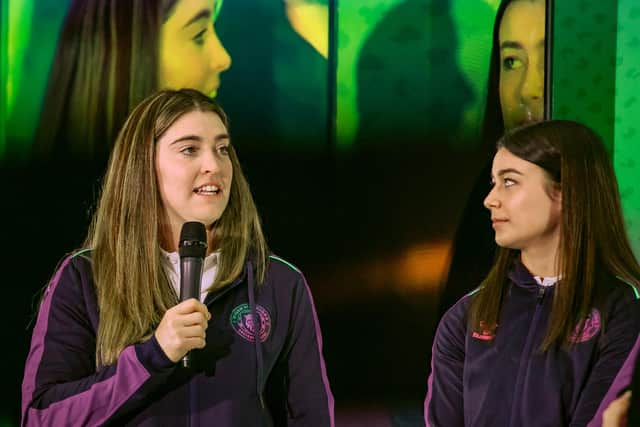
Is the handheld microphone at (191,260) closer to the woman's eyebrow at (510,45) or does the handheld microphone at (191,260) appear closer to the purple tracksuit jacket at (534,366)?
the purple tracksuit jacket at (534,366)

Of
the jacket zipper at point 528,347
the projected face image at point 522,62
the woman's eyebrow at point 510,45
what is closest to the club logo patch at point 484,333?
the jacket zipper at point 528,347

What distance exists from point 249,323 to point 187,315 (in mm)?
329

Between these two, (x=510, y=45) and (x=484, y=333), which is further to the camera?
(x=510, y=45)

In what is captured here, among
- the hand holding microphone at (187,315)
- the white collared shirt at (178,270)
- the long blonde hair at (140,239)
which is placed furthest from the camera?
the white collared shirt at (178,270)

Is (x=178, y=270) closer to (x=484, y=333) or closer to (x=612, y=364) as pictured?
(x=484, y=333)

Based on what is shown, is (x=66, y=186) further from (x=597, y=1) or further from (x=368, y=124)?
(x=597, y=1)

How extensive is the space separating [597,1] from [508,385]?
1.94m

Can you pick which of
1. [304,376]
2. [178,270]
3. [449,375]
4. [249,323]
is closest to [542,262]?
[449,375]

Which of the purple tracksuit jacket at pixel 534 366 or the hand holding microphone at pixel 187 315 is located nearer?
the hand holding microphone at pixel 187 315

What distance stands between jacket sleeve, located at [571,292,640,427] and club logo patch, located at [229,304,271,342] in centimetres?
83

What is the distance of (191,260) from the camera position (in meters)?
1.82

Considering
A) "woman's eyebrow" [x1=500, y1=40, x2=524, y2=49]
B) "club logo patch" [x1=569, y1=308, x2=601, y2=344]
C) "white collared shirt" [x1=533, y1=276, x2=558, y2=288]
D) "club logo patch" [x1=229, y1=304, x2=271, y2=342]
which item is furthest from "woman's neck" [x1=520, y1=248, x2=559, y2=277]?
"woman's eyebrow" [x1=500, y1=40, x2=524, y2=49]

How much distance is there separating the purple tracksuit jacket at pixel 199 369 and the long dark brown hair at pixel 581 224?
682 millimetres

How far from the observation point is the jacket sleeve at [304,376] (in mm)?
2084
